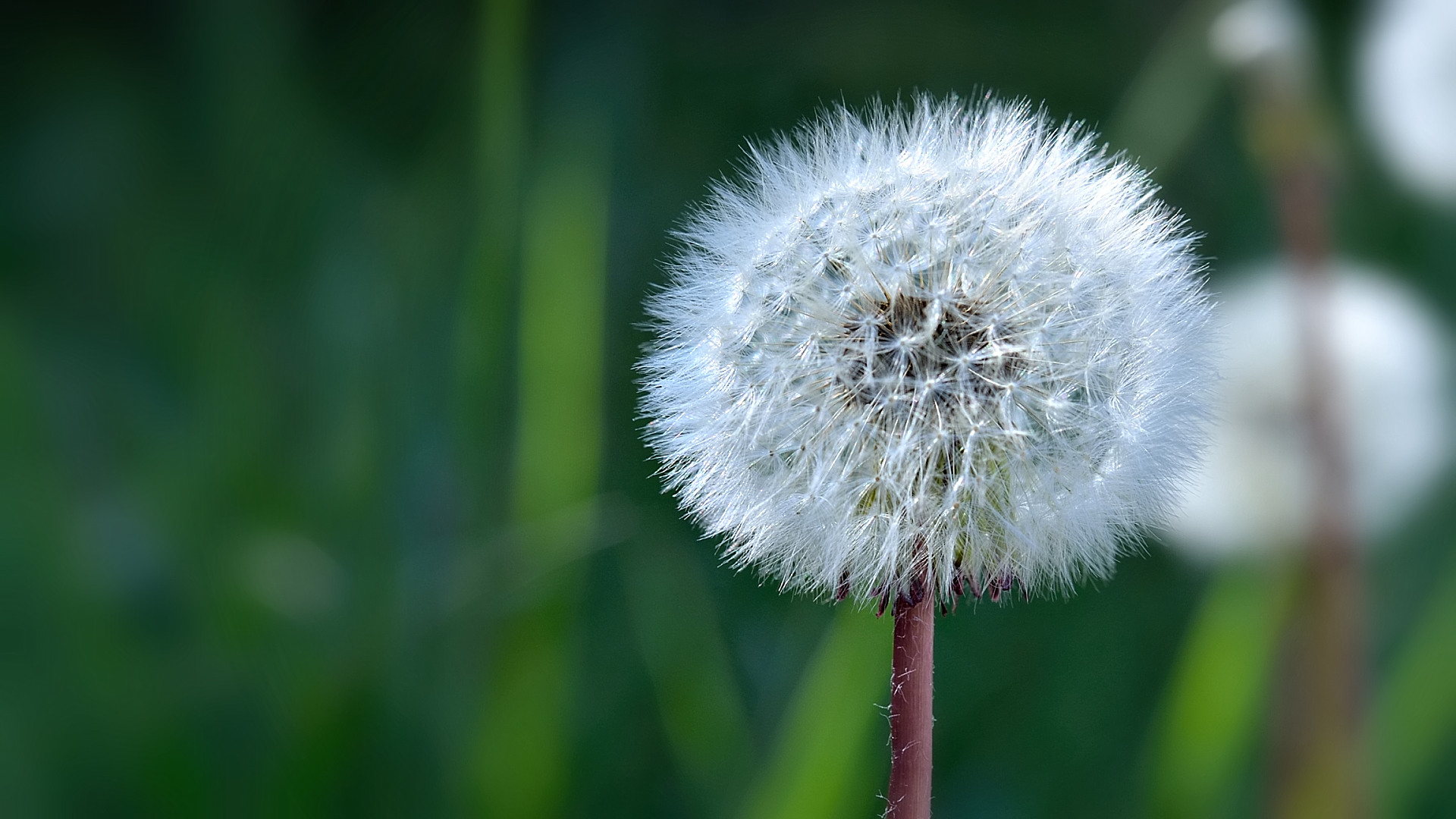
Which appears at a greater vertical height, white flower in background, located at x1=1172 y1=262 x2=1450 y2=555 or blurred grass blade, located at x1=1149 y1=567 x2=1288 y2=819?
white flower in background, located at x1=1172 y1=262 x2=1450 y2=555

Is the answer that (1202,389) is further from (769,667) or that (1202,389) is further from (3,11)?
(3,11)

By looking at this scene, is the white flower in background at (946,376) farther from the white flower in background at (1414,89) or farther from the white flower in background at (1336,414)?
the white flower in background at (1414,89)

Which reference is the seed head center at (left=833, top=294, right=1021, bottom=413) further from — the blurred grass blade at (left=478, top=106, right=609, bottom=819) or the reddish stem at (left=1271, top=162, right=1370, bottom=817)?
the reddish stem at (left=1271, top=162, right=1370, bottom=817)

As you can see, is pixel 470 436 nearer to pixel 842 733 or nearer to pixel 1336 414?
pixel 842 733

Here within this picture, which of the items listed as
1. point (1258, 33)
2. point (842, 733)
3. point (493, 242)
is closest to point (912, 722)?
point (842, 733)

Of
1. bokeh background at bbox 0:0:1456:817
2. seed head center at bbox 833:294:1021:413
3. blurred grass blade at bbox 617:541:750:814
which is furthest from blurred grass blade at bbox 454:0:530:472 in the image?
seed head center at bbox 833:294:1021:413

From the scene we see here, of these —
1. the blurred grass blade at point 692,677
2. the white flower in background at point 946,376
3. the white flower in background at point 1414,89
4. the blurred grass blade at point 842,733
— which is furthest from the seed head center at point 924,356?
the white flower in background at point 1414,89

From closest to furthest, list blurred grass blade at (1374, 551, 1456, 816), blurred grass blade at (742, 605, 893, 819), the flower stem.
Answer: the flower stem < blurred grass blade at (742, 605, 893, 819) < blurred grass blade at (1374, 551, 1456, 816)

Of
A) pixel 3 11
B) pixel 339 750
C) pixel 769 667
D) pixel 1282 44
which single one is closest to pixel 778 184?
pixel 769 667
